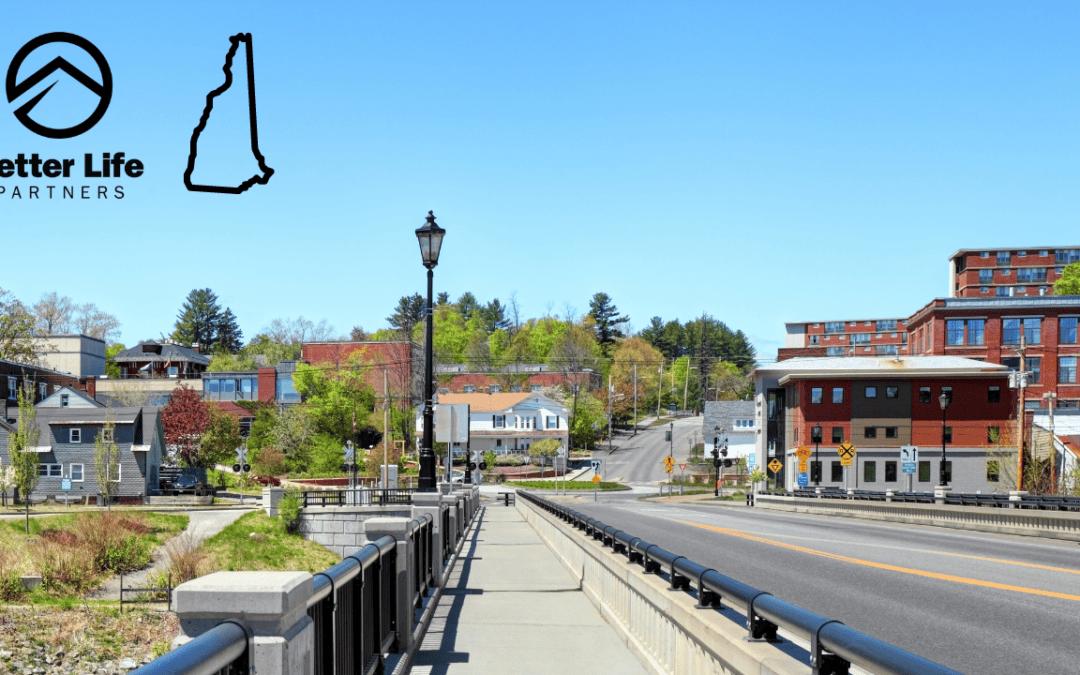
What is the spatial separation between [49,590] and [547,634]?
41.7 meters

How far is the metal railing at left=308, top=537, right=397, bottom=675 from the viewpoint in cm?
649

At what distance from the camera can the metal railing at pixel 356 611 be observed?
21.3 ft

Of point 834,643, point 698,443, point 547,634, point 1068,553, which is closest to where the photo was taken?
point 834,643

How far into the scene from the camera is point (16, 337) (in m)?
114

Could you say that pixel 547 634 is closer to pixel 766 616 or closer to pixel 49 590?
pixel 766 616

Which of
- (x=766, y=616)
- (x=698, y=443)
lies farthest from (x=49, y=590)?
(x=698, y=443)

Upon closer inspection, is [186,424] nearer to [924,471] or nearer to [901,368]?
[901,368]

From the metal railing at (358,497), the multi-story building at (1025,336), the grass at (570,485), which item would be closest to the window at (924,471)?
the multi-story building at (1025,336)

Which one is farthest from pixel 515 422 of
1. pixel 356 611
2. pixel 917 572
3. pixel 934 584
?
pixel 356 611

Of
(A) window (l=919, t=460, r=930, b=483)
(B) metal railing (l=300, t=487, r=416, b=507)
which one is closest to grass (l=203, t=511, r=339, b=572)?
(B) metal railing (l=300, t=487, r=416, b=507)

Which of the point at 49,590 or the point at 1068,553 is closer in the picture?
the point at 1068,553

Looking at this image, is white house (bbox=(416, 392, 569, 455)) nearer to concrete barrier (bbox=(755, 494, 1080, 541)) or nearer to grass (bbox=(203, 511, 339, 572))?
grass (bbox=(203, 511, 339, 572))

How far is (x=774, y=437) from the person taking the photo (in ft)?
320

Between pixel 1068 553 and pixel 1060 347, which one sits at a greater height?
pixel 1060 347
